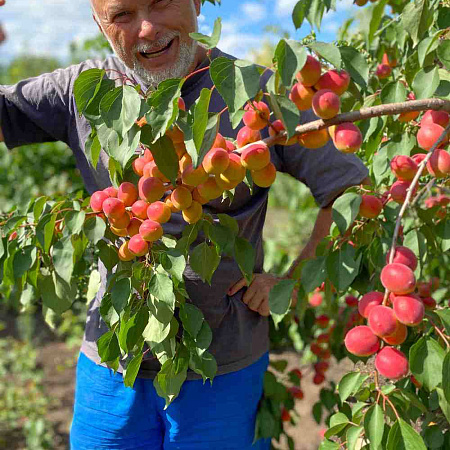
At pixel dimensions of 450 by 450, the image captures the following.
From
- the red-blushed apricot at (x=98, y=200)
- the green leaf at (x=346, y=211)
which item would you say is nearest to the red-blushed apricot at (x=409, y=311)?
the green leaf at (x=346, y=211)

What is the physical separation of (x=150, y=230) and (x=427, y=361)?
404 millimetres

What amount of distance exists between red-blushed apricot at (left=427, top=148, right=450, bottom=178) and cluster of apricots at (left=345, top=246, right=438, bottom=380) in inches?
4.1

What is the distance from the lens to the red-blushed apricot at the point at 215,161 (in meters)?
0.68

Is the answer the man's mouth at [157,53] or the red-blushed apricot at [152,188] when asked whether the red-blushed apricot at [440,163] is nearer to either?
the red-blushed apricot at [152,188]

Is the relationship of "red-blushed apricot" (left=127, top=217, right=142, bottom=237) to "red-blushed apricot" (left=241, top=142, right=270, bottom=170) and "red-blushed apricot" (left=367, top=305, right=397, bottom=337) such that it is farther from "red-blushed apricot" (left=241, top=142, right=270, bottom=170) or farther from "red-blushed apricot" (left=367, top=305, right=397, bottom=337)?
"red-blushed apricot" (left=367, top=305, right=397, bottom=337)

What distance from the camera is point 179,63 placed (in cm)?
113

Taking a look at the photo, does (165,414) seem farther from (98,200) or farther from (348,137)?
Result: (348,137)

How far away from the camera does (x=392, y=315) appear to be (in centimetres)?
66

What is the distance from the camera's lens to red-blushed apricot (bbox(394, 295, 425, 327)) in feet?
2.09

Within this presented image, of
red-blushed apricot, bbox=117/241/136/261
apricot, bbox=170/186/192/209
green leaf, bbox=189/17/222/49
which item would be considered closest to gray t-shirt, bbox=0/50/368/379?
red-blushed apricot, bbox=117/241/136/261

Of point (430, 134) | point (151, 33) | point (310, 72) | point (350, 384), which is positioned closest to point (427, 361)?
point (350, 384)

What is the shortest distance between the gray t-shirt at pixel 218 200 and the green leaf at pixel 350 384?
0.45m

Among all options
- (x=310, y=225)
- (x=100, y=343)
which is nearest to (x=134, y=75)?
(x=100, y=343)

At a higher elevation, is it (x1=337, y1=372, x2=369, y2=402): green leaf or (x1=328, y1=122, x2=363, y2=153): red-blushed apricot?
(x1=328, y1=122, x2=363, y2=153): red-blushed apricot
